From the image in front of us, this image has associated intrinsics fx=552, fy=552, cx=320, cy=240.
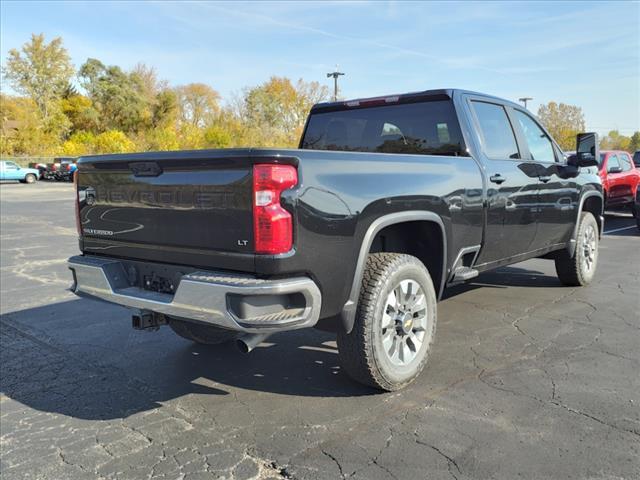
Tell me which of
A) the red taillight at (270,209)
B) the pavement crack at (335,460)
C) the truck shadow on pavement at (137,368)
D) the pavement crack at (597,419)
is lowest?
the truck shadow on pavement at (137,368)

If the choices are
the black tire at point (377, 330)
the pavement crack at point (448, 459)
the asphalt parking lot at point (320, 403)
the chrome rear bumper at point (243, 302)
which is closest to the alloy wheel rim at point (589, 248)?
the asphalt parking lot at point (320, 403)

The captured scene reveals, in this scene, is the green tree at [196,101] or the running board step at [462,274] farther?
the green tree at [196,101]

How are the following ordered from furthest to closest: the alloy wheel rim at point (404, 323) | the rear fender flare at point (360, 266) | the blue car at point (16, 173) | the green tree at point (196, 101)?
the green tree at point (196, 101) < the blue car at point (16, 173) < the alloy wheel rim at point (404, 323) < the rear fender flare at point (360, 266)

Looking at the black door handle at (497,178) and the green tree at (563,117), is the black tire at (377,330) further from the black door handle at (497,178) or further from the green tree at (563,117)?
the green tree at (563,117)

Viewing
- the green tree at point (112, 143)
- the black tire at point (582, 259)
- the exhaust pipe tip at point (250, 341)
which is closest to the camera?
the exhaust pipe tip at point (250, 341)

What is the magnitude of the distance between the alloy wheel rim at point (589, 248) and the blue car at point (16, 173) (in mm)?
39727

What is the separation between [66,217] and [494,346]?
1461 cm

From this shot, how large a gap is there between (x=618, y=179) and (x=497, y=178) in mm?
10521

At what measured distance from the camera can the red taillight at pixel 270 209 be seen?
9.11 ft

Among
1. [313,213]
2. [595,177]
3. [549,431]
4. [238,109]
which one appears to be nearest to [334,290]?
[313,213]

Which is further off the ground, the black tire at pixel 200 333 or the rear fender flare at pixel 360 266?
the rear fender flare at pixel 360 266

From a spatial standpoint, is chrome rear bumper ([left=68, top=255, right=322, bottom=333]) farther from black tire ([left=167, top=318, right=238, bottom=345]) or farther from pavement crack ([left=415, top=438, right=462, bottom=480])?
black tire ([left=167, top=318, right=238, bottom=345])

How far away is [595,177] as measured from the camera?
6414 millimetres

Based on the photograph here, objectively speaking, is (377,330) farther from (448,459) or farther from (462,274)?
(462,274)
